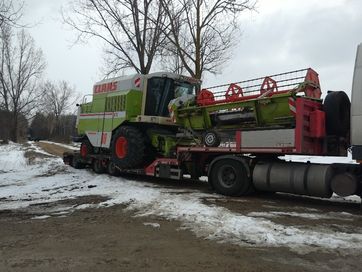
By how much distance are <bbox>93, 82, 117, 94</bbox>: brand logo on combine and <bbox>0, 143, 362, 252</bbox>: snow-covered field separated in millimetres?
3055

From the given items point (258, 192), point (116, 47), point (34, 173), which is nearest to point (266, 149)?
point (258, 192)

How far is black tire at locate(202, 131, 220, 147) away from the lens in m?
11.8

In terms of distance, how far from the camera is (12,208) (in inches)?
380

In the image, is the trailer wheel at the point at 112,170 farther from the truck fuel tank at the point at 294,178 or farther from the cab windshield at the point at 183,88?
the truck fuel tank at the point at 294,178

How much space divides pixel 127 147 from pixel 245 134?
4.75m

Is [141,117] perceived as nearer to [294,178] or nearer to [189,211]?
[294,178]

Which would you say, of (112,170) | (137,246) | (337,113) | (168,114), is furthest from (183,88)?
(137,246)

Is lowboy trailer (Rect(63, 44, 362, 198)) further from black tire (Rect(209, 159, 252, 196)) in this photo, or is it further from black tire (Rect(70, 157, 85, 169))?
black tire (Rect(70, 157, 85, 169))

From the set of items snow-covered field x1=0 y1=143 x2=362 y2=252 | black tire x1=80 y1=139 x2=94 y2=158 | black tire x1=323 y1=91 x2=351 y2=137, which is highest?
black tire x1=323 y1=91 x2=351 y2=137

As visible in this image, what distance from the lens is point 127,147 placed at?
14.3 meters

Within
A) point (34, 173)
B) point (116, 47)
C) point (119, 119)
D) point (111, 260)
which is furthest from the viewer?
point (116, 47)

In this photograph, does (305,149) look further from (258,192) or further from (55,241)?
(55,241)

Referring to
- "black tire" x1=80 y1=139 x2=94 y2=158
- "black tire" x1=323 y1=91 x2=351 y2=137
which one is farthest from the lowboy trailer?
"black tire" x1=80 y1=139 x2=94 y2=158

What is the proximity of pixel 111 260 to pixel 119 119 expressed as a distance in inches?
379
